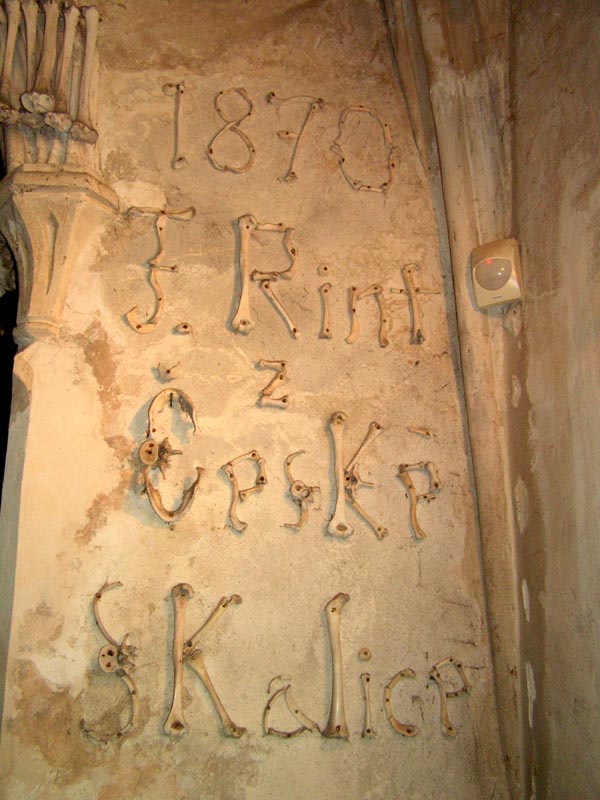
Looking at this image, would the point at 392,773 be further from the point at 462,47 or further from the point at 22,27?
the point at 22,27

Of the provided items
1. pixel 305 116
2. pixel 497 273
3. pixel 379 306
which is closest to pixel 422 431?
pixel 379 306

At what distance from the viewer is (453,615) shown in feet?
8.38

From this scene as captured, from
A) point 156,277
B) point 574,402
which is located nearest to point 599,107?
point 574,402

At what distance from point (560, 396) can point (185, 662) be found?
1.50m

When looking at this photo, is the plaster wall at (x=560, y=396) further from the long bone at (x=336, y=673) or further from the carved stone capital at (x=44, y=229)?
the carved stone capital at (x=44, y=229)

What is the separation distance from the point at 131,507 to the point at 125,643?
44cm

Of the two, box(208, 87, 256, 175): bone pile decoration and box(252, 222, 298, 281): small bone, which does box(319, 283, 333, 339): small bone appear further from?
box(208, 87, 256, 175): bone pile decoration

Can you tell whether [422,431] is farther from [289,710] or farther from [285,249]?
[289,710]

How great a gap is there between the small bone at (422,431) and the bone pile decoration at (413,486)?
0.10 metres

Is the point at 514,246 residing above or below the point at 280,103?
below

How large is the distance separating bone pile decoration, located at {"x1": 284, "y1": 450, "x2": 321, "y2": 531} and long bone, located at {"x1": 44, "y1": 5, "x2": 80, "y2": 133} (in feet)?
4.70

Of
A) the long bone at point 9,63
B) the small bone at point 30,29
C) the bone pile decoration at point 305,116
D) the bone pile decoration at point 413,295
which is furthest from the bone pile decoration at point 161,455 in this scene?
the small bone at point 30,29

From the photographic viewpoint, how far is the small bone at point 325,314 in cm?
274

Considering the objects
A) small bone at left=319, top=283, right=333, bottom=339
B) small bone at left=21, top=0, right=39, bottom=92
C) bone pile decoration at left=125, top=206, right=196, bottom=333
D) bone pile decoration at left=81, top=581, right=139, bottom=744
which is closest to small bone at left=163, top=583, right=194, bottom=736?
bone pile decoration at left=81, top=581, right=139, bottom=744
